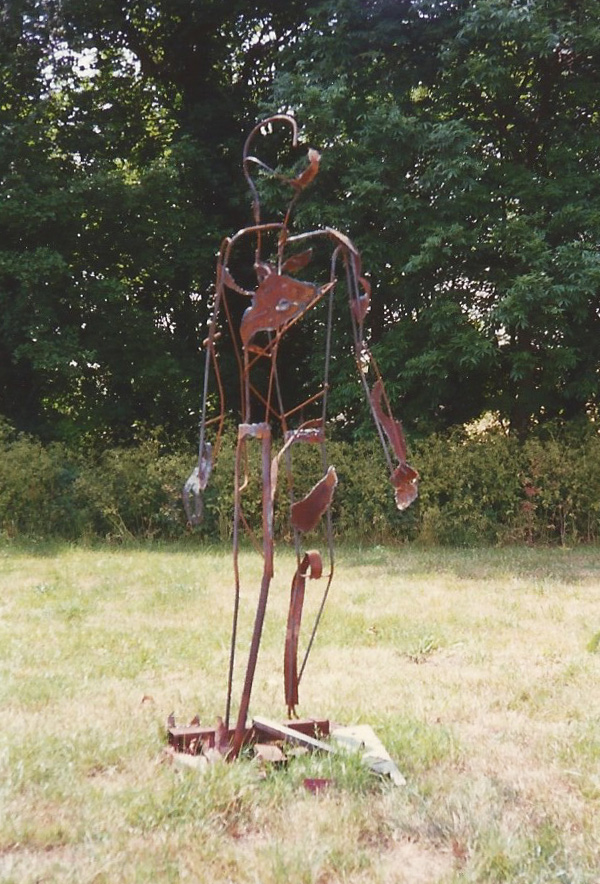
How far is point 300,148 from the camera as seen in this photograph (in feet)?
33.2

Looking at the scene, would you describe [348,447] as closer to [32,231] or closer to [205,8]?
[32,231]

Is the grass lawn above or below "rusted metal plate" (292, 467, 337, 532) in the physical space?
below

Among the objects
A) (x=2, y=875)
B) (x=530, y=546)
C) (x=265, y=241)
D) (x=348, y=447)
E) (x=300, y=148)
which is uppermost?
(x=300, y=148)

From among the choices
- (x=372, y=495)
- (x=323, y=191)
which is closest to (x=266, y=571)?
(x=372, y=495)

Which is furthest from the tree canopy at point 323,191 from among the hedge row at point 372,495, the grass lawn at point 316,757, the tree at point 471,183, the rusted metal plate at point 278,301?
the rusted metal plate at point 278,301

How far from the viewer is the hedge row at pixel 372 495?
8484 millimetres

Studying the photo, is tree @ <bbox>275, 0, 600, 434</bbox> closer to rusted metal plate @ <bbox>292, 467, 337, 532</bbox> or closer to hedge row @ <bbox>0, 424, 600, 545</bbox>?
hedge row @ <bbox>0, 424, 600, 545</bbox>

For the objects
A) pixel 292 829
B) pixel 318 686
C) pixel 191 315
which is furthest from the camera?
pixel 191 315

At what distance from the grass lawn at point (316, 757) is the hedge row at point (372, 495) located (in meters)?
2.52

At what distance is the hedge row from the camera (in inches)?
334

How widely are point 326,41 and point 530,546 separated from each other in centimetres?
583

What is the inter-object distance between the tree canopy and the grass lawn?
3.75m

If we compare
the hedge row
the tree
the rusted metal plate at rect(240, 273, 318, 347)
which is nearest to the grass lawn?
the rusted metal plate at rect(240, 273, 318, 347)

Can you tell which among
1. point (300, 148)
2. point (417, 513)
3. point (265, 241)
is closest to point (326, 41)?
point (300, 148)
